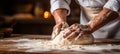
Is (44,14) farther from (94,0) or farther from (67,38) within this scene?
(67,38)

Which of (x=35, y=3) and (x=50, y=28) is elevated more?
(x=35, y=3)

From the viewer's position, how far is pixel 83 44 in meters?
1.73

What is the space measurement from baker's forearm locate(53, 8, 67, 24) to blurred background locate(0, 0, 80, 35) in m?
1.75

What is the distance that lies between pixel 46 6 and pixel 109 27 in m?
2.21

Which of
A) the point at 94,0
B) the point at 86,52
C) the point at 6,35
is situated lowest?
the point at 86,52

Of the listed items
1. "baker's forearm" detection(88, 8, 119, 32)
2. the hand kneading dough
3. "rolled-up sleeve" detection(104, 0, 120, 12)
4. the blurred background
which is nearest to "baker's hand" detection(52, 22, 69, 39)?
the hand kneading dough

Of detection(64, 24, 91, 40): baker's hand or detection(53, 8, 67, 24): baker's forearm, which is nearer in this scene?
detection(64, 24, 91, 40): baker's hand

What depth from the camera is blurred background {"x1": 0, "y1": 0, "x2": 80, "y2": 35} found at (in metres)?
3.91

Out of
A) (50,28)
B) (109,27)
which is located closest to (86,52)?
(109,27)

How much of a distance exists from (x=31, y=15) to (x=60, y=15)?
228cm

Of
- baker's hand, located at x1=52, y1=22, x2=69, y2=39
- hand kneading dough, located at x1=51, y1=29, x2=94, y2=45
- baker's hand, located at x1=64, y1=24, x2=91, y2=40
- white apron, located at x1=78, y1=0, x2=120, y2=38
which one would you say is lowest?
hand kneading dough, located at x1=51, y1=29, x2=94, y2=45

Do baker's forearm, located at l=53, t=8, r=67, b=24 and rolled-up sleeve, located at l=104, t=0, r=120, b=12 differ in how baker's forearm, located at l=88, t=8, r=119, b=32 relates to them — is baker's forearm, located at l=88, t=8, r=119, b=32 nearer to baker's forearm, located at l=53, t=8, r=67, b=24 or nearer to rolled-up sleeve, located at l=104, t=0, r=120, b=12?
rolled-up sleeve, located at l=104, t=0, r=120, b=12

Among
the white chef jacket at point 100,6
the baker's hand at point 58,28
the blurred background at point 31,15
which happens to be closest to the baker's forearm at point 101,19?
the baker's hand at point 58,28

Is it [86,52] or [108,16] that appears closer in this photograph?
[86,52]
